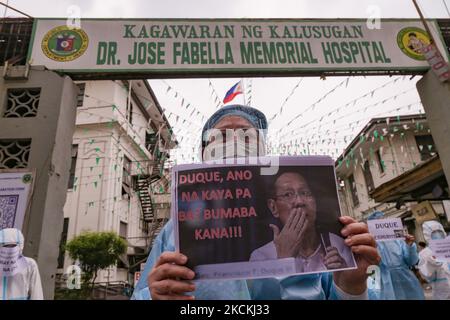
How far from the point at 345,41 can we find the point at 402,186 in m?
4.20

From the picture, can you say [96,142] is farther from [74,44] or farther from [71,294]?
[74,44]

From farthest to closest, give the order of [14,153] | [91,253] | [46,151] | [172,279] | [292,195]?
[91,253] < [14,153] < [46,151] < [292,195] < [172,279]

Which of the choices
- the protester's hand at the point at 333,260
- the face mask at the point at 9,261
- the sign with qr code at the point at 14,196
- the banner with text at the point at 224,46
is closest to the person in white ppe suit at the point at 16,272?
the face mask at the point at 9,261

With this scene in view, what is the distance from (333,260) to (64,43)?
13.4 ft

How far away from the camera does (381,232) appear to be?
3.78 meters

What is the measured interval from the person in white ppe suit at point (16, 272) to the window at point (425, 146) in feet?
54.2

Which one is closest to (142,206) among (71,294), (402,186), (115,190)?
(115,190)

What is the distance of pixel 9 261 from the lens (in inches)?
95.3

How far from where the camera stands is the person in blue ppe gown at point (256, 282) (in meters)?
1.09

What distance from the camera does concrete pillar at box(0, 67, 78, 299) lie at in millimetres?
2896

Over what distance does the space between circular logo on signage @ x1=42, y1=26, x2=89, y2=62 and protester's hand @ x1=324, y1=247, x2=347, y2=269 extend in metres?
3.82

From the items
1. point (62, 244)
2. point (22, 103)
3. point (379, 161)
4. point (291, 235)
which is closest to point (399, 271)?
point (291, 235)

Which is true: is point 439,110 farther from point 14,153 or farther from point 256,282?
point 14,153
